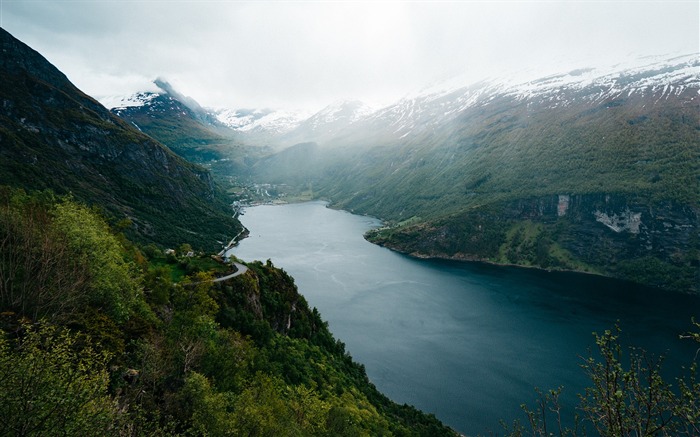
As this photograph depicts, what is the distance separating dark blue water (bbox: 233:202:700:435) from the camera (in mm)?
79625

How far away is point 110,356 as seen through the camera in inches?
793

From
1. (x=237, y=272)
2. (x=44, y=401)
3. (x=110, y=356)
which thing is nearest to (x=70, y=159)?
(x=237, y=272)

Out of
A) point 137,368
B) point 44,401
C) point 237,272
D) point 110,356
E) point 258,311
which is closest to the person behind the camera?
point 44,401

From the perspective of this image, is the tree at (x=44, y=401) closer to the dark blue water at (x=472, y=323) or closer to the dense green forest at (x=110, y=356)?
the dense green forest at (x=110, y=356)

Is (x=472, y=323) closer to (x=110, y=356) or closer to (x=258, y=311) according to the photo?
(x=258, y=311)

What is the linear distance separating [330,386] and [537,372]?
59548 millimetres

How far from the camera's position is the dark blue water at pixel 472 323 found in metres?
79.6

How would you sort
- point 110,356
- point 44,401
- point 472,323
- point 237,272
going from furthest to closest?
point 472,323
point 237,272
point 110,356
point 44,401

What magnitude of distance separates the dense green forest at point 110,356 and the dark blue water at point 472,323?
37.8 metres

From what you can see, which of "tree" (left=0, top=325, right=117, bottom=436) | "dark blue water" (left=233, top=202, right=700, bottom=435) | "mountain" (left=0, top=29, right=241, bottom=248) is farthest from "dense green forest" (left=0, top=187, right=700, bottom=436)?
"mountain" (left=0, top=29, right=241, bottom=248)

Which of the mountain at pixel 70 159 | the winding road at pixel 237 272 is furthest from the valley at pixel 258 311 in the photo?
the mountain at pixel 70 159

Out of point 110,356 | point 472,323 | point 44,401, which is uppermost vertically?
point 44,401

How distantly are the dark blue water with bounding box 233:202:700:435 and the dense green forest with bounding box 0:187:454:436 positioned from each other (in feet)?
124

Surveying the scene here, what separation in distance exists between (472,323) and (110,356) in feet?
358
